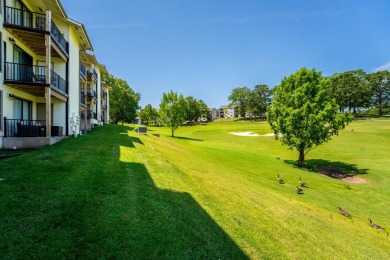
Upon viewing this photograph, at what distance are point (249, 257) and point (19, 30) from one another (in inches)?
693

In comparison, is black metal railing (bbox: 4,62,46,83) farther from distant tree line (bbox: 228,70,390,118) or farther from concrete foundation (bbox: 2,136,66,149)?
distant tree line (bbox: 228,70,390,118)

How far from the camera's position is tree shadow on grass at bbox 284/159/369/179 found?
22391 mm

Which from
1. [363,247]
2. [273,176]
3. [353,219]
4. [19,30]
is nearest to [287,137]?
[273,176]

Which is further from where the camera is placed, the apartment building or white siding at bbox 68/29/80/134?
white siding at bbox 68/29/80/134

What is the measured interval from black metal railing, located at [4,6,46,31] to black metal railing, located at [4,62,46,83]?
2.53 m

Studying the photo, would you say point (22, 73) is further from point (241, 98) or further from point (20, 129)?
point (241, 98)

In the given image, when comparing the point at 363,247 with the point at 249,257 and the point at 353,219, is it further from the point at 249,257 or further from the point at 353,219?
the point at 249,257

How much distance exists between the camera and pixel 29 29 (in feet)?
49.6

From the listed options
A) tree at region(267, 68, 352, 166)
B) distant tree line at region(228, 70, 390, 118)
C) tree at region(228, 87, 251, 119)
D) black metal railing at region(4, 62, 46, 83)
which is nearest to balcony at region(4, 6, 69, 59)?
black metal railing at region(4, 62, 46, 83)

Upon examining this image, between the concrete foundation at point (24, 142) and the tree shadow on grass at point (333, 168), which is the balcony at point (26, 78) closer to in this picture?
the concrete foundation at point (24, 142)

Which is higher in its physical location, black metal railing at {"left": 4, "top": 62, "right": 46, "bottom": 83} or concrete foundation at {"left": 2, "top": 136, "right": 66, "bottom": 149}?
black metal railing at {"left": 4, "top": 62, "right": 46, "bottom": 83}

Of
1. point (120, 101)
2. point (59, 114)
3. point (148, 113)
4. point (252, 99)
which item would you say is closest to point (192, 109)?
point (148, 113)

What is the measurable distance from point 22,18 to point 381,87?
115 meters

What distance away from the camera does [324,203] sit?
13711mm
